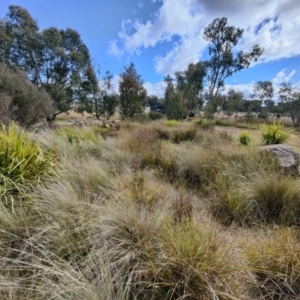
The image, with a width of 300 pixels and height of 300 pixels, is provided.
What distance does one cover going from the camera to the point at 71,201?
1.76 m

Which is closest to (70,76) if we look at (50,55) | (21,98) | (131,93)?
(50,55)

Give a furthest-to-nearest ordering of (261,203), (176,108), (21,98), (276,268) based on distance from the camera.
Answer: (176,108)
(21,98)
(261,203)
(276,268)

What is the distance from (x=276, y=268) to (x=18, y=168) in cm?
270

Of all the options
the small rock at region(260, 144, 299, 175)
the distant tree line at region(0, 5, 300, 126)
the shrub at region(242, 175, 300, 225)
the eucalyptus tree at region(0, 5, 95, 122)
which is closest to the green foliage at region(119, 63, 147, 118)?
the distant tree line at region(0, 5, 300, 126)

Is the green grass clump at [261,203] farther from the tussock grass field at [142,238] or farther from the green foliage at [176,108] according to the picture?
the green foliage at [176,108]

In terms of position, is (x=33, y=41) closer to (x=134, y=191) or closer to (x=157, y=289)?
(x=134, y=191)

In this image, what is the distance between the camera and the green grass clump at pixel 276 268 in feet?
3.77

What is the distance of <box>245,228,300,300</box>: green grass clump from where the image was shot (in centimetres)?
115

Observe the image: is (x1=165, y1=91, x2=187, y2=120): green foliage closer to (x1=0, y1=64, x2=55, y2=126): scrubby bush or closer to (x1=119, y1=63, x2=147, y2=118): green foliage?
(x1=119, y1=63, x2=147, y2=118): green foliage

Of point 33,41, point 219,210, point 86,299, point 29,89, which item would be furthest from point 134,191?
point 33,41

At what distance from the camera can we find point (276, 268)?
1232mm

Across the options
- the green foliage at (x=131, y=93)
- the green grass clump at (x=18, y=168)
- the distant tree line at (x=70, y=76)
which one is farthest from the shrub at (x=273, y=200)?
the green foliage at (x=131, y=93)

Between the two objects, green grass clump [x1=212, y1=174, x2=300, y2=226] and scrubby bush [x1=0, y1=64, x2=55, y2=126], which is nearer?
green grass clump [x1=212, y1=174, x2=300, y2=226]

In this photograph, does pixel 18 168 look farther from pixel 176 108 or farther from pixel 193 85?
pixel 193 85
